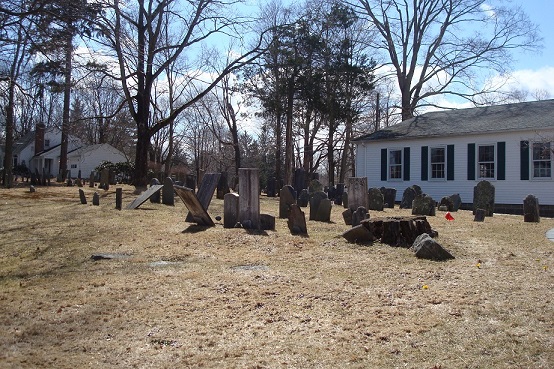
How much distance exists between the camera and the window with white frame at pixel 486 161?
2230 cm

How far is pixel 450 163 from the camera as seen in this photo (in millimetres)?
23562

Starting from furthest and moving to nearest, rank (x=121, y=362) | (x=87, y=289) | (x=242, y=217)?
(x=242, y=217) → (x=87, y=289) → (x=121, y=362)

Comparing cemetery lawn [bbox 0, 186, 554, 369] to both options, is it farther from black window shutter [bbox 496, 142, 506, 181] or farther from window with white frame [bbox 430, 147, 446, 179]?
window with white frame [bbox 430, 147, 446, 179]

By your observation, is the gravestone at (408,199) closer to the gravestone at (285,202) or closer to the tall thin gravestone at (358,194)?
the tall thin gravestone at (358,194)

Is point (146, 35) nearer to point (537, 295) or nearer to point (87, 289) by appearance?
point (87, 289)

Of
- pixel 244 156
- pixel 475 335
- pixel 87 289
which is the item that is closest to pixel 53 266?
pixel 87 289

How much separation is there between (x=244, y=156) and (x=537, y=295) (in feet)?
148

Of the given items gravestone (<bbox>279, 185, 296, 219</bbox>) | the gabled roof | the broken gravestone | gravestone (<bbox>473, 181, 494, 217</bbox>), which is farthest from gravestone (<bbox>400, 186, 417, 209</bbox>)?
the broken gravestone

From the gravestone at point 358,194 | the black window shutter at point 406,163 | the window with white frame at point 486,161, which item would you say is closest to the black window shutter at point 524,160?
the window with white frame at point 486,161

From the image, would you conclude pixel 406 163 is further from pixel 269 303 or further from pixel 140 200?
pixel 269 303

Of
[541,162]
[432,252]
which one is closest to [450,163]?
[541,162]

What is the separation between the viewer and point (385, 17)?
36625 mm

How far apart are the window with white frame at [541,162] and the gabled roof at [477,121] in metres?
0.86

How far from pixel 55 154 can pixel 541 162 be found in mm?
46038
